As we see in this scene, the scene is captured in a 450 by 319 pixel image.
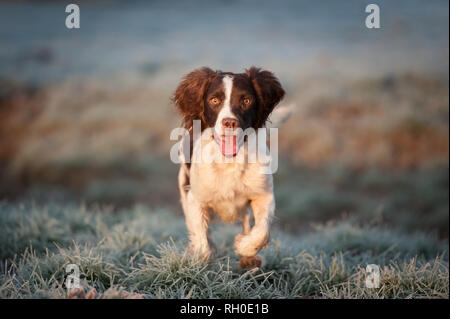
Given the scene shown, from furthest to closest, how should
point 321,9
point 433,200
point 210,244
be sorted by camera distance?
point 321,9, point 433,200, point 210,244

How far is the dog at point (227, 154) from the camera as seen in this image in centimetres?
324

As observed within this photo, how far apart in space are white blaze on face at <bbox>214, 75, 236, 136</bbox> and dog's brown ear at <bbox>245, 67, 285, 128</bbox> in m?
0.27

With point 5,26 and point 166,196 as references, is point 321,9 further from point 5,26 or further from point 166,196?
point 5,26

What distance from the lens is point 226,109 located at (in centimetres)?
317

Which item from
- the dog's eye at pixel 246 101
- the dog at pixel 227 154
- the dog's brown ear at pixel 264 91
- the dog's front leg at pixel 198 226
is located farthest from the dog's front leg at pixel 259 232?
the dog's eye at pixel 246 101

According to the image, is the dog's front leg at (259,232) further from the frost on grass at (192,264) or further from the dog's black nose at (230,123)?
the dog's black nose at (230,123)

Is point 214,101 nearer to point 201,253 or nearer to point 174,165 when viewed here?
point 201,253

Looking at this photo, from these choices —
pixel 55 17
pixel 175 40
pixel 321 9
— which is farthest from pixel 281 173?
pixel 55 17

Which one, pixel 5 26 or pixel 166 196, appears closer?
pixel 166 196

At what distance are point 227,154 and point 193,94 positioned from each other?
665mm

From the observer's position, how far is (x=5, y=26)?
13820mm

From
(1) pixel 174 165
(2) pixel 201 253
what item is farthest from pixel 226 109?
(1) pixel 174 165

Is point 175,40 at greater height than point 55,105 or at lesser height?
greater
